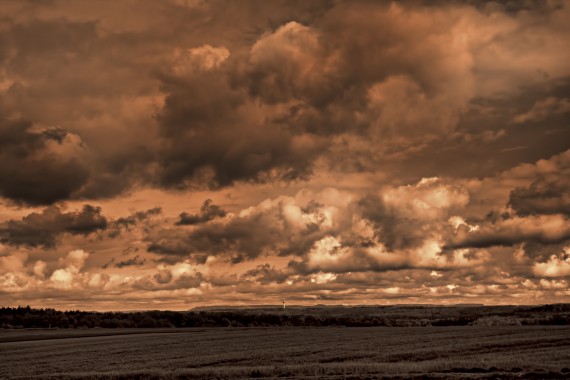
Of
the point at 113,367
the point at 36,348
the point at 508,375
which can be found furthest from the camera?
the point at 36,348

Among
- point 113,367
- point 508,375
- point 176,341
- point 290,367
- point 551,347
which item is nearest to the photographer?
point 508,375

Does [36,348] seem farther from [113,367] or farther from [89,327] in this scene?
[89,327]

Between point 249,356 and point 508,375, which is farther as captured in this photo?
point 249,356

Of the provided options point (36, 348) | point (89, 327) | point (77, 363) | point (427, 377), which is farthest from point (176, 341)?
point (89, 327)

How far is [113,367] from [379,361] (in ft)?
69.6

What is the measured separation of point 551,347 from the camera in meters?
56.5

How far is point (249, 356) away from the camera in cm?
5772

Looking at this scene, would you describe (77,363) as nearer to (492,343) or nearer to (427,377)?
(427,377)

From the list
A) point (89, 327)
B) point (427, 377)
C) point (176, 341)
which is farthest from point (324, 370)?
point (89, 327)

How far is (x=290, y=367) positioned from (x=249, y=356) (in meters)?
13.3

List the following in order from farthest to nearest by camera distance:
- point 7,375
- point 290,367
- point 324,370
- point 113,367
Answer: point 113,367 < point 7,375 < point 290,367 < point 324,370

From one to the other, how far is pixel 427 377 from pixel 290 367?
11.8 m

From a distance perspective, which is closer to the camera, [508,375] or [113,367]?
[508,375]

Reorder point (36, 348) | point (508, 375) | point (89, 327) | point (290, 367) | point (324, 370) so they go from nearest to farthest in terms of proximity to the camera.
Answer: point (508, 375)
point (324, 370)
point (290, 367)
point (36, 348)
point (89, 327)
